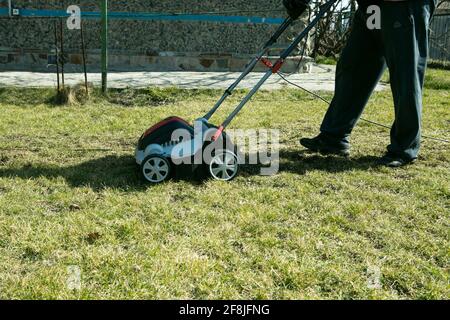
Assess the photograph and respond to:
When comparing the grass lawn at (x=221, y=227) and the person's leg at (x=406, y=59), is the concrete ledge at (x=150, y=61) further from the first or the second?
the person's leg at (x=406, y=59)

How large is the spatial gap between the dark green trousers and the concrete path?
317cm

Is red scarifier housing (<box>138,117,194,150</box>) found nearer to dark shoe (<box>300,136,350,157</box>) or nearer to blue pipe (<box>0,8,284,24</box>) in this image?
dark shoe (<box>300,136,350,157</box>)

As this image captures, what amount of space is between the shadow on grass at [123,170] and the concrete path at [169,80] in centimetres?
334

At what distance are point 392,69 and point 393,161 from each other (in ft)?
2.28

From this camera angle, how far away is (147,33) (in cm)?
890

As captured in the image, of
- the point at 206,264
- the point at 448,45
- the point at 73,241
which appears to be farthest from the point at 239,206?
the point at 448,45

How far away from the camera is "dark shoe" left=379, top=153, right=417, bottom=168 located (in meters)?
3.81

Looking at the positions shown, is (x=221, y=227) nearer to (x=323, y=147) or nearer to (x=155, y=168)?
(x=155, y=168)

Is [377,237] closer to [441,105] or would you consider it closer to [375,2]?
[375,2]

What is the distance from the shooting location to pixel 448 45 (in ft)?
47.5

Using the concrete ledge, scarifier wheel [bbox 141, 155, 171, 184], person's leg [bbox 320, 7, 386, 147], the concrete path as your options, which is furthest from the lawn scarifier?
the concrete ledge

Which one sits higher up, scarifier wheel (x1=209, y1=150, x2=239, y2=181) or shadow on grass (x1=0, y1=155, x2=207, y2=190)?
scarifier wheel (x1=209, y1=150, x2=239, y2=181)
